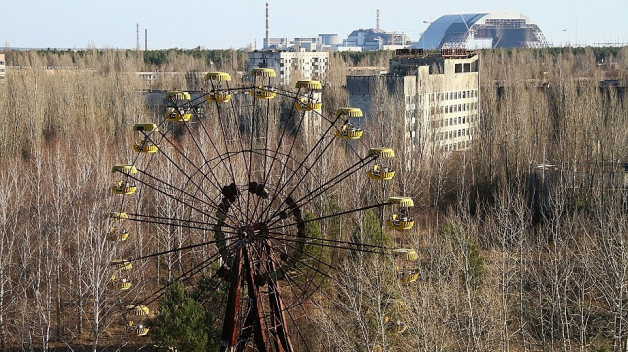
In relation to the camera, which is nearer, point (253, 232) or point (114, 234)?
point (253, 232)

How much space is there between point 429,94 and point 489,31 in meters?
98.7

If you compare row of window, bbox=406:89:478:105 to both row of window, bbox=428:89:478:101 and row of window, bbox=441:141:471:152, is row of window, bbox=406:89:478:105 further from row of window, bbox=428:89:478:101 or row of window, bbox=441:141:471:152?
row of window, bbox=441:141:471:152

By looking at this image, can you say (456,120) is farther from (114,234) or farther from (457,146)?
(114,234)

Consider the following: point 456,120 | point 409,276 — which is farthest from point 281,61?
point 409,276

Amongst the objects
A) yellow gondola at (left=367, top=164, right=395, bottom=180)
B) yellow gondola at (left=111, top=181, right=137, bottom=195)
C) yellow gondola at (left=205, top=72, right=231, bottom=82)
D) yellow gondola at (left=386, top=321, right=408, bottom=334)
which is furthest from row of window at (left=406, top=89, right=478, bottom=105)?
yellow gondola at (left=205, top=72, right=231, bottom=82)

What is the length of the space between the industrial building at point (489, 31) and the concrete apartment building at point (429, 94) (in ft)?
278

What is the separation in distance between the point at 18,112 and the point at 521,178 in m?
20.1

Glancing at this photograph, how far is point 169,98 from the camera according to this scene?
1358cm

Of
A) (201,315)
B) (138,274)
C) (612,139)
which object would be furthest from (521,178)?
(201,315)

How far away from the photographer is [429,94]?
131ft

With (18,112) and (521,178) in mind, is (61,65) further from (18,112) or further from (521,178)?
(521,178)

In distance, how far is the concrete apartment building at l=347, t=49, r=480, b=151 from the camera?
37.7m

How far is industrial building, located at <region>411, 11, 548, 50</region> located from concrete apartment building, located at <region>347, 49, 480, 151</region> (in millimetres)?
84618

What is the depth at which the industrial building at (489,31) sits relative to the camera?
428 ft
